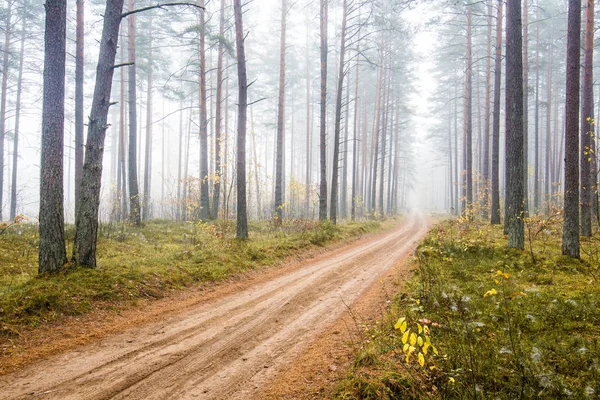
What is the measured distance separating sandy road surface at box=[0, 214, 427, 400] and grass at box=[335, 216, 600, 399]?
108 cm

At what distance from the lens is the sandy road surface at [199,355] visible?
337 centimetres

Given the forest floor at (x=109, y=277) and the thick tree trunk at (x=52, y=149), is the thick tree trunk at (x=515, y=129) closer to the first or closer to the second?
the forest floor at (x=109, y=277)

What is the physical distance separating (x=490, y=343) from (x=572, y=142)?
701cm

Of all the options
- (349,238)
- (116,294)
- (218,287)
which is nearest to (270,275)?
(218,287)

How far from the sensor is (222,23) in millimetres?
17922

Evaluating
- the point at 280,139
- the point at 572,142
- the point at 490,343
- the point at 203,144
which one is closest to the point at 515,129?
the point at 572,142

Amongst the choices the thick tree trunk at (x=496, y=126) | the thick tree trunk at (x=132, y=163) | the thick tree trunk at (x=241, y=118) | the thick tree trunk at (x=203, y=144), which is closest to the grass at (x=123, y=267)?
the thick tree trunk at (x=241, y=118)

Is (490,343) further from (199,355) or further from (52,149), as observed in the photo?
(52,149)

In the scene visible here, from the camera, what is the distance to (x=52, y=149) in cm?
608

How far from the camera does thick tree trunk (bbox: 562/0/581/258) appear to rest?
7824 mm

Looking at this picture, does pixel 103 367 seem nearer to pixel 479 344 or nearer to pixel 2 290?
pixel 2 290

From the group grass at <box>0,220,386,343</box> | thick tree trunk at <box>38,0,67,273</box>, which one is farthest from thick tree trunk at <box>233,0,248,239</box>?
thick tree trunk at <box>38,0,67,273</box>

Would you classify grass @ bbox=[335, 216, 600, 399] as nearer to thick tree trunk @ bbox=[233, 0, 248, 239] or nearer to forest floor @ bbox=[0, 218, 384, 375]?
forest floor @ bbox=[0, 218, 384, 375]

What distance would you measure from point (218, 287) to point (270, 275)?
1.68 m
